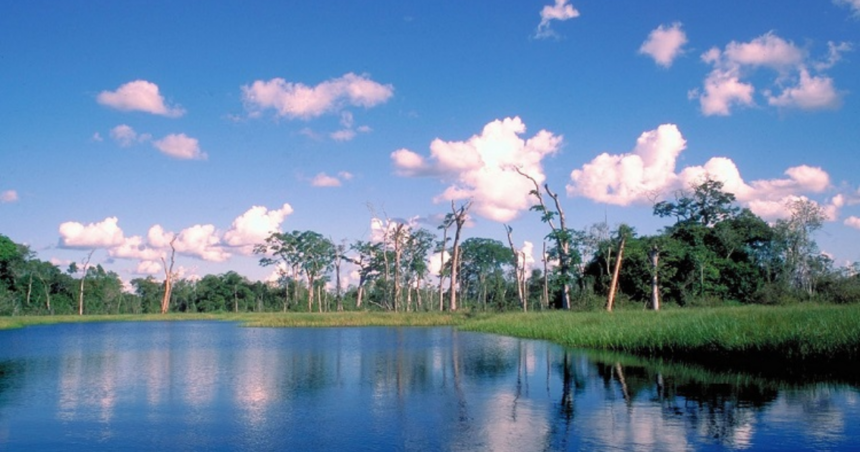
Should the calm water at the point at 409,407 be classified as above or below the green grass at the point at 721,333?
below

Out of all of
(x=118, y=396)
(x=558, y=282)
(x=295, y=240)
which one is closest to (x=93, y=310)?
(x=295, y=240)

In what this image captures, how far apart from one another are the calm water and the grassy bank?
1.68 metres

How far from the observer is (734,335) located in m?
17.0

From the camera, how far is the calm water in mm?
9336

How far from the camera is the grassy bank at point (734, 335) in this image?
48.5ft

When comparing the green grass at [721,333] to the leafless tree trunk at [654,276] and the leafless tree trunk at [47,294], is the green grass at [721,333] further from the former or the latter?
the leafless tree trunk at [47,294]

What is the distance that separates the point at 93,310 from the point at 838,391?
8114cm

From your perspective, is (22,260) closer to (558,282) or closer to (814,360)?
(558,282)

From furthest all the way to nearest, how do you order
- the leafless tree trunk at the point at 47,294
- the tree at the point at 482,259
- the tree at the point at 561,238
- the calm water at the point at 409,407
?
the tree at the point at 482,259 < the leafless tree trunk at the point at 47,294 < the tree at the point at 561,238 < the calm water at the point at 409,407

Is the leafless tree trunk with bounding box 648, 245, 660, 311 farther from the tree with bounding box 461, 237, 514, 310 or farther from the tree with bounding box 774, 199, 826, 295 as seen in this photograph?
the tree with bounding box 461, 237, 514, 310

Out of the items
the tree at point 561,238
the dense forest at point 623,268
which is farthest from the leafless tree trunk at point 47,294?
the tree at point 561,238

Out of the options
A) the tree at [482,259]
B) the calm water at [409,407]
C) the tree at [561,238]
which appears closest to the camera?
the calm water at [409,407]

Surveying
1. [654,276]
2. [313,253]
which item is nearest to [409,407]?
[654,276]

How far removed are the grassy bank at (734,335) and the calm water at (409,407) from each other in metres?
1.68
